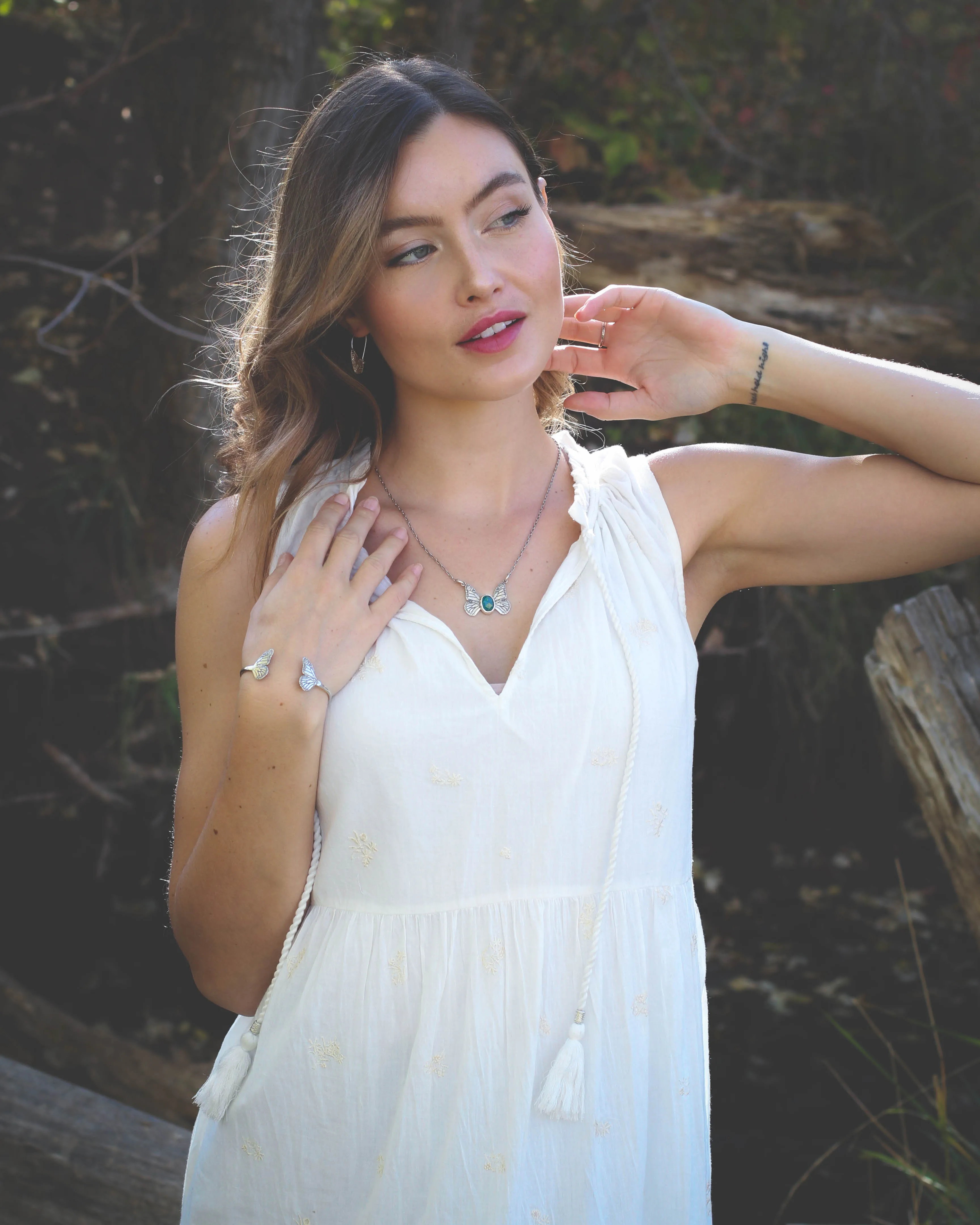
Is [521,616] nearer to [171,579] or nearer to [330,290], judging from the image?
[330,290]

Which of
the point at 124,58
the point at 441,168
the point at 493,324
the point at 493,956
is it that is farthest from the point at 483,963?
the point at 124,58

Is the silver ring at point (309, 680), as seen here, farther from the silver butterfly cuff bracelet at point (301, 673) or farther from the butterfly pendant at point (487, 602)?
the butterfly pendant at point (487, 602)

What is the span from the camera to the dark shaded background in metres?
3.62

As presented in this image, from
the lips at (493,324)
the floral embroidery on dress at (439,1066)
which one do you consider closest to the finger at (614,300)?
the lips at (493,324)

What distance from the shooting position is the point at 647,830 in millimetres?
1684

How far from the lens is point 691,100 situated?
4355mm

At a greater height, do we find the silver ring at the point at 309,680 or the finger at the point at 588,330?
the finger at the point at 588,330

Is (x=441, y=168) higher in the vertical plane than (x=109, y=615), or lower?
higher

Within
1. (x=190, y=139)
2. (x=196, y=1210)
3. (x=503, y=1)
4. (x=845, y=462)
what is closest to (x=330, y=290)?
(x=845, y=462)

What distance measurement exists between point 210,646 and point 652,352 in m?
0.88

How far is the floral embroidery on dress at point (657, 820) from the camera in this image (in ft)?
5.53

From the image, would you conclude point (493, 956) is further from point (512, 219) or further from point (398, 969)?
point (512, 219)

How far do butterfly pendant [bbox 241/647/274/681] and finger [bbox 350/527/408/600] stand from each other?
0.16m

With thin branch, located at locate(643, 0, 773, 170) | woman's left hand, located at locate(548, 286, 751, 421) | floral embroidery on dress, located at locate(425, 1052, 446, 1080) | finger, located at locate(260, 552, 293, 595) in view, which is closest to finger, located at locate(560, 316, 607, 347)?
woman's left hand, located at locate(548, 286, 751, 421)
